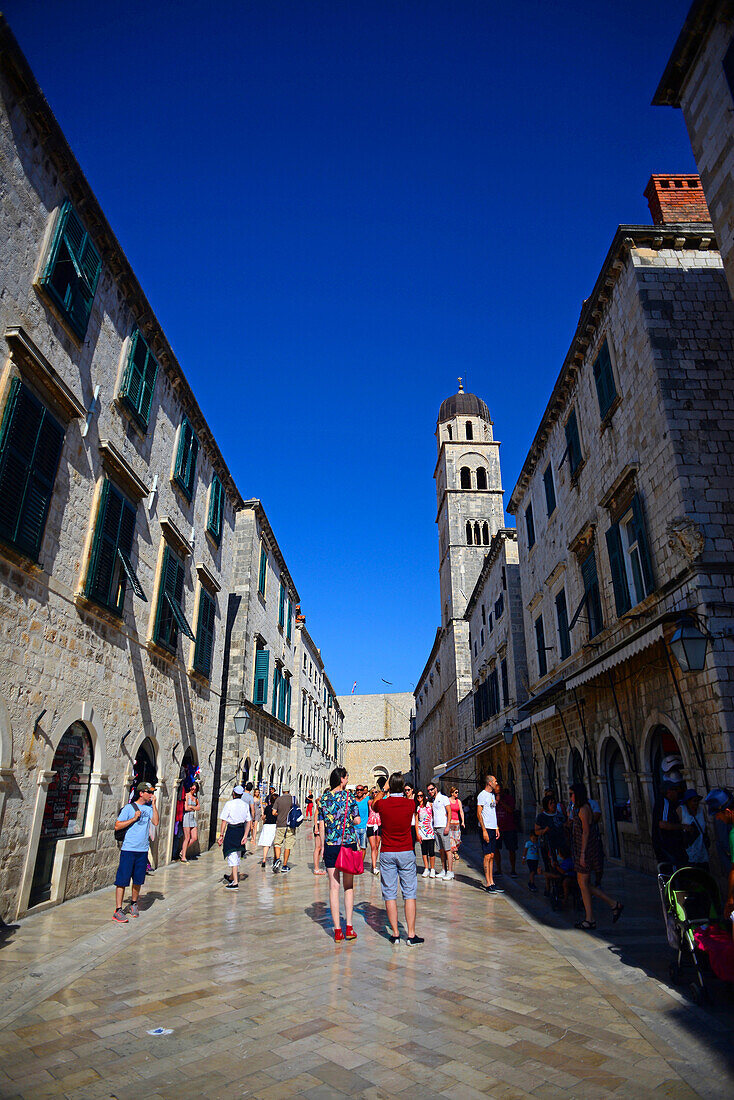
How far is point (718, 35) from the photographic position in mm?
7969

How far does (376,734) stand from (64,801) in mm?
69140

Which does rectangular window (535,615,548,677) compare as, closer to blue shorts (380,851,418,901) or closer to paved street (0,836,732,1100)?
paved street (0,836,732,1100)

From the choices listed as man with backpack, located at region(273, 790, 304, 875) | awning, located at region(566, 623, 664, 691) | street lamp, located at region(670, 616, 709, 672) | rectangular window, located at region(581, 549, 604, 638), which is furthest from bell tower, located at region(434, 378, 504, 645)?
street lamp, located at region(670, 616, 709, 672)

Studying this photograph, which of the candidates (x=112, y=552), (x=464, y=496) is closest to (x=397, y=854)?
(x=112, y=552)

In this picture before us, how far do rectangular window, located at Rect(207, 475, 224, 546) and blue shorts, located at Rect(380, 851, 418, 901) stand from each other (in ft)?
34.7

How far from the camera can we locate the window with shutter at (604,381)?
39.9ft

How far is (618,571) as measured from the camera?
1177cm

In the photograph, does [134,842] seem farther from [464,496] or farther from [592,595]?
[464,496]

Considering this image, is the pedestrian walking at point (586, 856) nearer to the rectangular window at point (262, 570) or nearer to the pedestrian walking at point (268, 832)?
the pedestrian walking at point (268, 832)

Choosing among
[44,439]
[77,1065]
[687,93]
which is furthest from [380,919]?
[687,93]

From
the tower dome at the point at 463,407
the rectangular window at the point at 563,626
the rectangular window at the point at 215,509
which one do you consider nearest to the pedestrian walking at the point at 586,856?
the rectangular window at the point at 563,626

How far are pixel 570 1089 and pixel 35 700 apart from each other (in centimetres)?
675

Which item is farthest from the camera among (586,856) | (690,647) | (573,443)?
(573,443)

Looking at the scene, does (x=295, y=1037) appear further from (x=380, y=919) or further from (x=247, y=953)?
(x=380, y=919)
